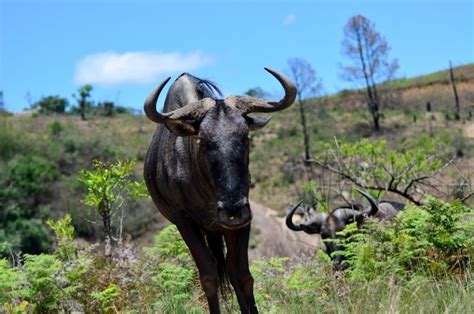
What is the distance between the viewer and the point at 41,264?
7672 millimetres

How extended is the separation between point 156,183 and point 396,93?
58002 millimetres

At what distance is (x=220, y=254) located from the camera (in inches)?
262

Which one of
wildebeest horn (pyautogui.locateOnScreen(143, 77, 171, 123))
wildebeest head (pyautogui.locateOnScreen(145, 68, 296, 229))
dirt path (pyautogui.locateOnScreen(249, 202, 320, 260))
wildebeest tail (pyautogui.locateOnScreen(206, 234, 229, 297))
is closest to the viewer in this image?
wildebeest head (pyautogui.locateOnScreen(145, 68, 296, 229))

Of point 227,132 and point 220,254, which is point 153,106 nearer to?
point 227,132

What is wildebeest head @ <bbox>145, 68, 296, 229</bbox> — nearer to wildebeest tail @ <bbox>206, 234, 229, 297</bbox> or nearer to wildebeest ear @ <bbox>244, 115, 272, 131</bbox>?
wildebeest ear @ <bbox>244, 115, 272, 131</bbox>

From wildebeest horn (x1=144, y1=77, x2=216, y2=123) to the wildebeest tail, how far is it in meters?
1.60

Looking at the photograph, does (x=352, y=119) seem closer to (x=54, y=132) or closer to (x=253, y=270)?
(x=54, y=132)

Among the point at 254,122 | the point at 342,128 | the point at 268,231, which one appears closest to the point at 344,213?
the point at 254,122

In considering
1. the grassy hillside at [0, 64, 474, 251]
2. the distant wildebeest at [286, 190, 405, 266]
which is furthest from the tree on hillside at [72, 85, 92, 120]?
the distant wildebeest at [286, 190, 405, 266]

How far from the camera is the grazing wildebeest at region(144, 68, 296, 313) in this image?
489 centimetres

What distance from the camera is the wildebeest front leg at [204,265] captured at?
5656mm

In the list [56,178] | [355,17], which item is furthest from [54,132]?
[355,17]

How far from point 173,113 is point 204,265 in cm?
136

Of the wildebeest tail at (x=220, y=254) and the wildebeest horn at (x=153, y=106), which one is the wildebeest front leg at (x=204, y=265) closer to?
the wildebeest tail at (x=220, y=254)
